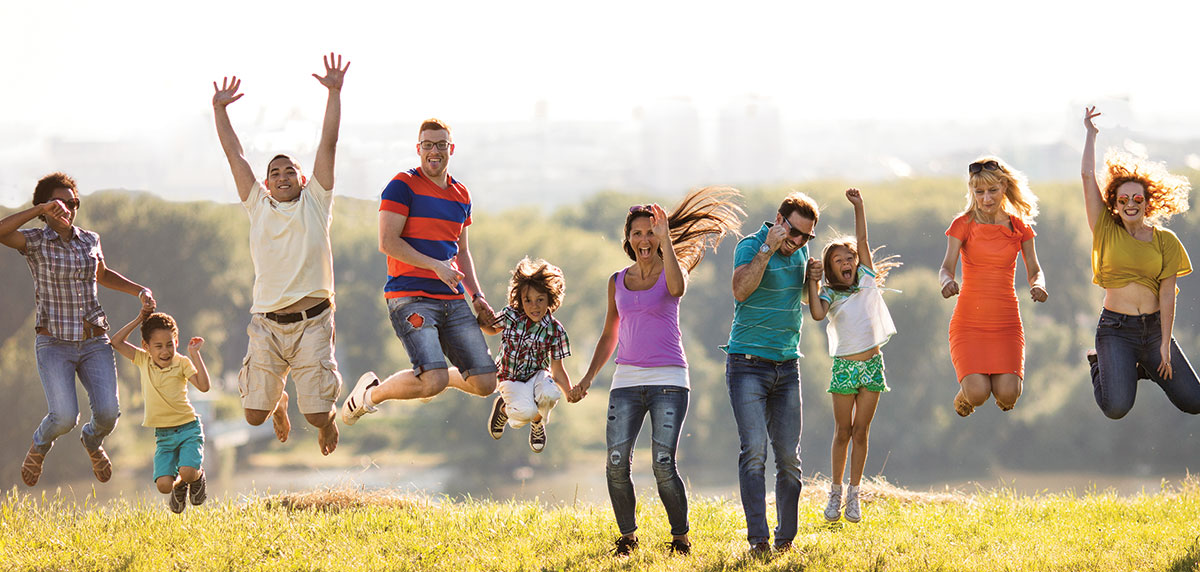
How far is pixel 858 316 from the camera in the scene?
345 inches

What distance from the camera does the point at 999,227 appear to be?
897cm

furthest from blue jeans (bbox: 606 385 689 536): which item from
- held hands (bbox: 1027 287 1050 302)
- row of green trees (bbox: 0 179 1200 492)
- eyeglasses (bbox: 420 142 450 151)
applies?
row of green trees (bbox: 0 179 1200 492)

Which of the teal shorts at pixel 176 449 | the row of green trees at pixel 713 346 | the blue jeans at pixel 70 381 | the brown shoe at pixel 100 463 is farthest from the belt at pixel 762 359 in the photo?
the row of green trees at pixel 713 346

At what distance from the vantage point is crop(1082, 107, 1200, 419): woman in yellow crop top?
349 inches

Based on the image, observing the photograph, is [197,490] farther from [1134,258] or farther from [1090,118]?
[1090,118]

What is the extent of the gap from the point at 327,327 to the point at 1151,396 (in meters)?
65.1

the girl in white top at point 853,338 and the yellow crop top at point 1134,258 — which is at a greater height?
the yellow crop top at point 1134,258

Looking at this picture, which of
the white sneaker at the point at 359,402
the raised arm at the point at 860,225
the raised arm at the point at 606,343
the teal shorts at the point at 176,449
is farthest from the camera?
the teal shorts at the point at 176,449

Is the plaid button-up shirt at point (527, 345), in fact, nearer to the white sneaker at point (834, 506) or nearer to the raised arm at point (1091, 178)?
the white sneaker at point (834, 506)

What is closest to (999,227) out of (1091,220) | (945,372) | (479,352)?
(1091,220)

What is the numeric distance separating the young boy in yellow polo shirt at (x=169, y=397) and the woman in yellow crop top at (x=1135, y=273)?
6961mm

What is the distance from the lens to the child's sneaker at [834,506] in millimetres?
9102

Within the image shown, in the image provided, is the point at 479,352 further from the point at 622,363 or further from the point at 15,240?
the point at 15,240

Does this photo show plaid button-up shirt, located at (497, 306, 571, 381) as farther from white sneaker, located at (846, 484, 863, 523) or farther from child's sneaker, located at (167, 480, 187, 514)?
child's sneaker, located at (167, 480, 187, 514)
